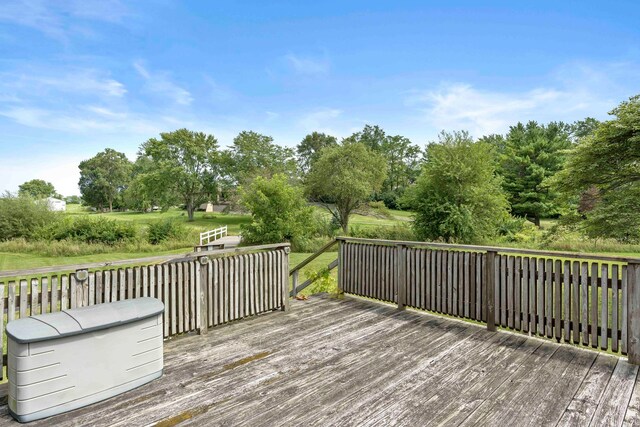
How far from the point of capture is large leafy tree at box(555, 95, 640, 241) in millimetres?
9914

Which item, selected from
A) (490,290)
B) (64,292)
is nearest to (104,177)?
(64,292)

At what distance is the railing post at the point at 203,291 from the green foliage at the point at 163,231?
18.2 metres

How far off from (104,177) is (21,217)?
38472 millimetres

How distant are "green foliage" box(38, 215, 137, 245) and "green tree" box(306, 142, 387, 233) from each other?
1415cm

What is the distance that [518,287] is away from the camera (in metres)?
3.65

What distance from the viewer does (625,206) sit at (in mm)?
10398

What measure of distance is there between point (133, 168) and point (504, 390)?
63234mm

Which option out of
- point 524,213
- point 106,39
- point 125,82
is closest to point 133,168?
point 125,82

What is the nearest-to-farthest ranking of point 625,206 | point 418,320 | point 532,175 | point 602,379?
point 602,379 < point 418,320 < point 625,206 < point 532,175

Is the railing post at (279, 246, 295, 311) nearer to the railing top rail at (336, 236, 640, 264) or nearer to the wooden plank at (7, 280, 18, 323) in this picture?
the railing top rail at (336, 236, 640, 264)

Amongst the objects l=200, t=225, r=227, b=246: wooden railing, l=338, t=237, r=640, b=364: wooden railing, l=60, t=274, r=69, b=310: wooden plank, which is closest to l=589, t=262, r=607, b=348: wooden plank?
l=338, t=237, r=640, b=364: wooden railing

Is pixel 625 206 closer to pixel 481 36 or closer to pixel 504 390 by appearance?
pixel 481 36

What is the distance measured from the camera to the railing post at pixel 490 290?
383 cm

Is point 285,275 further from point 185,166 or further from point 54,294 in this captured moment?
point 185,166
